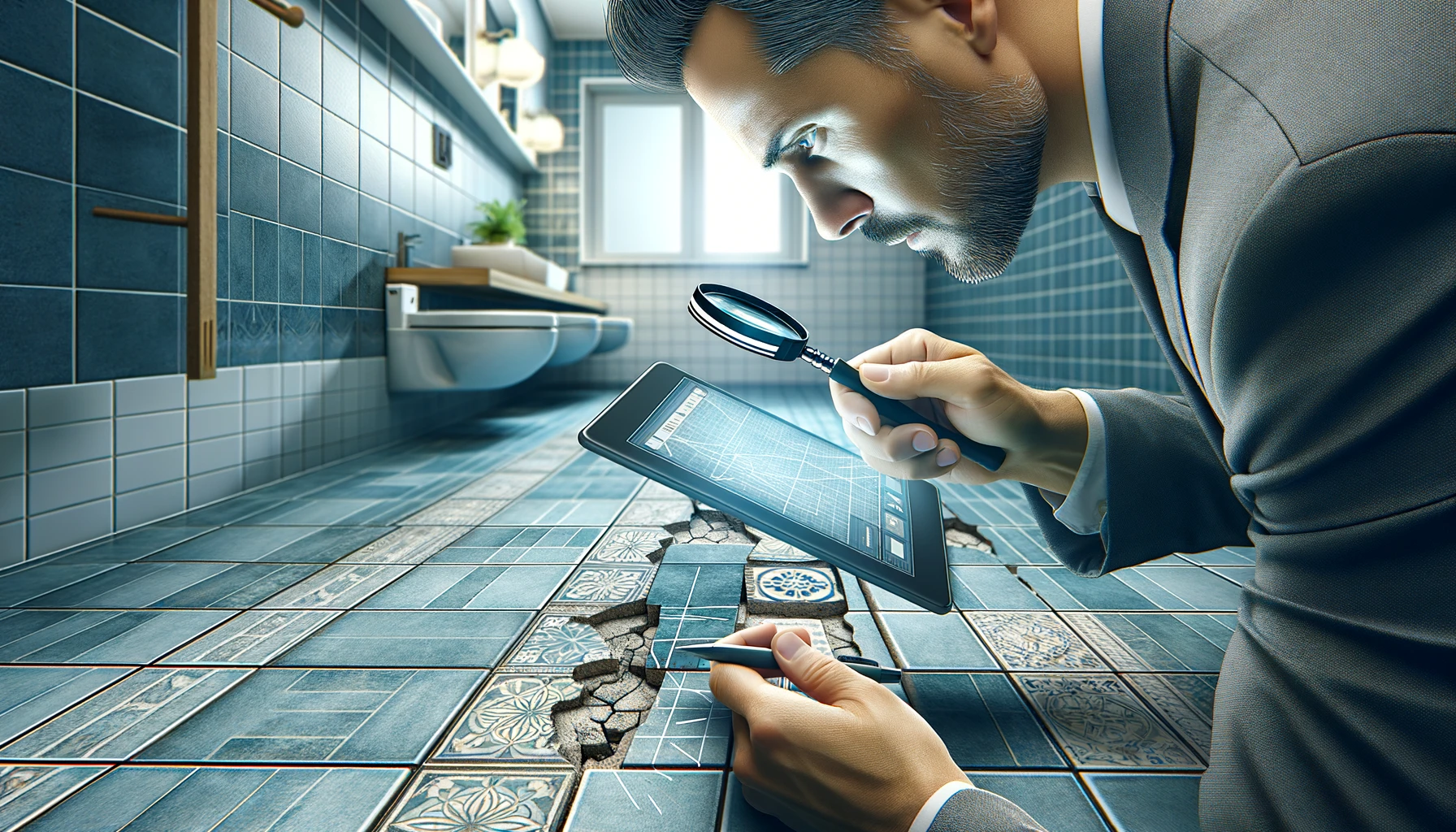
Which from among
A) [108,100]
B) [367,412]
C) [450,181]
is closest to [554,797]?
[108,100]

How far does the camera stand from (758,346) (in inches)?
28.8

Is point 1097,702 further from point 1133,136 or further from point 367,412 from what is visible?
point 367,412

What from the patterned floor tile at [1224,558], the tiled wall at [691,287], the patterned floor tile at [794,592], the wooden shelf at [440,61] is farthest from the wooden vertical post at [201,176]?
the tiled wall at [691,287]

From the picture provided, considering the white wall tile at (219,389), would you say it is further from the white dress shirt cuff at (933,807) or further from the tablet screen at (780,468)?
the white dress shirt cuff at (933,807)

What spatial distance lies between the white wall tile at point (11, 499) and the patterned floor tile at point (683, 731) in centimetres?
103

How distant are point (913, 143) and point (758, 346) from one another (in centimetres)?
25

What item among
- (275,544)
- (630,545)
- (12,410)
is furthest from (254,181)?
(630,545)

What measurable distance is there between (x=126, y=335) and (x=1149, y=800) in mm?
1527

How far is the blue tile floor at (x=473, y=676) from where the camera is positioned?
50 cm

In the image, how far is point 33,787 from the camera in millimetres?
512

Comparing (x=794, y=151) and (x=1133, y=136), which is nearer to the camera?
(x=1133, y=136)

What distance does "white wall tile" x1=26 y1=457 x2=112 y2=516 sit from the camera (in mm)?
1030

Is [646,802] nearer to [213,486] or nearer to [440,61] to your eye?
[213,486]

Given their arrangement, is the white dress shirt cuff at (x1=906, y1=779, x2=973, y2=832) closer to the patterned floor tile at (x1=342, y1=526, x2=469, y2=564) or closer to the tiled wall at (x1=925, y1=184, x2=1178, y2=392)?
the patterned floor tile at (x1=342, y1=526, x2=469, y2=564)
